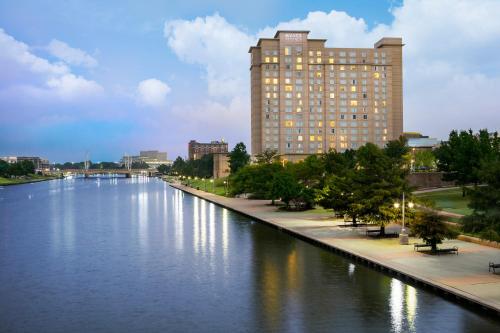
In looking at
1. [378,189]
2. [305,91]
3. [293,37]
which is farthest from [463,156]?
[293,37]

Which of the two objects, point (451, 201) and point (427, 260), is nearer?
point (427, 260)

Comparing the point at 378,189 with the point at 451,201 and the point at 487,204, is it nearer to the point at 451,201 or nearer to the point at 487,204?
the point at 487,204

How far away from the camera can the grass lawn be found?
62800 mm

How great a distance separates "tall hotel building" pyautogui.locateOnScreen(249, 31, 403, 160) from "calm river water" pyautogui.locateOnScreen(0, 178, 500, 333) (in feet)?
464

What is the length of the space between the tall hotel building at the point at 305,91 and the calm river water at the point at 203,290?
141427mm

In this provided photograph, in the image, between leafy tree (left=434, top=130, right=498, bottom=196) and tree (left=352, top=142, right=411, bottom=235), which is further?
leafy tree (left=434, top=130, right=498, bottom=196)

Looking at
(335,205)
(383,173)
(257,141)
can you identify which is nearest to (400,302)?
(383,173)

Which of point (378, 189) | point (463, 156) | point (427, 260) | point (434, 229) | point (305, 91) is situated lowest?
point (427, 260)

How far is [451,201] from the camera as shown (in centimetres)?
7756

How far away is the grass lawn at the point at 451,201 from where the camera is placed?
6280 centimetres

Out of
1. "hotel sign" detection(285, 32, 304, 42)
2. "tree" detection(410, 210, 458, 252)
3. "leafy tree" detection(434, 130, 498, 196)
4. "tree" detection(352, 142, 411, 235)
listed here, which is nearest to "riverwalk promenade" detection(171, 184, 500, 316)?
"tree" detection(410, 210, 458, 252)

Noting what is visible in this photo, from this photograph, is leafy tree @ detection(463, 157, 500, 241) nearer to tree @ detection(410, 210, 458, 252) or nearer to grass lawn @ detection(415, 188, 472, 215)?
tree @ detection(410, 210, 458, 252)

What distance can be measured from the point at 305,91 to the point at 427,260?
16477 centimetres

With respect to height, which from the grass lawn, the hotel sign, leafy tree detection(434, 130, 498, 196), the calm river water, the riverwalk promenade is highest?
the hotel sign
